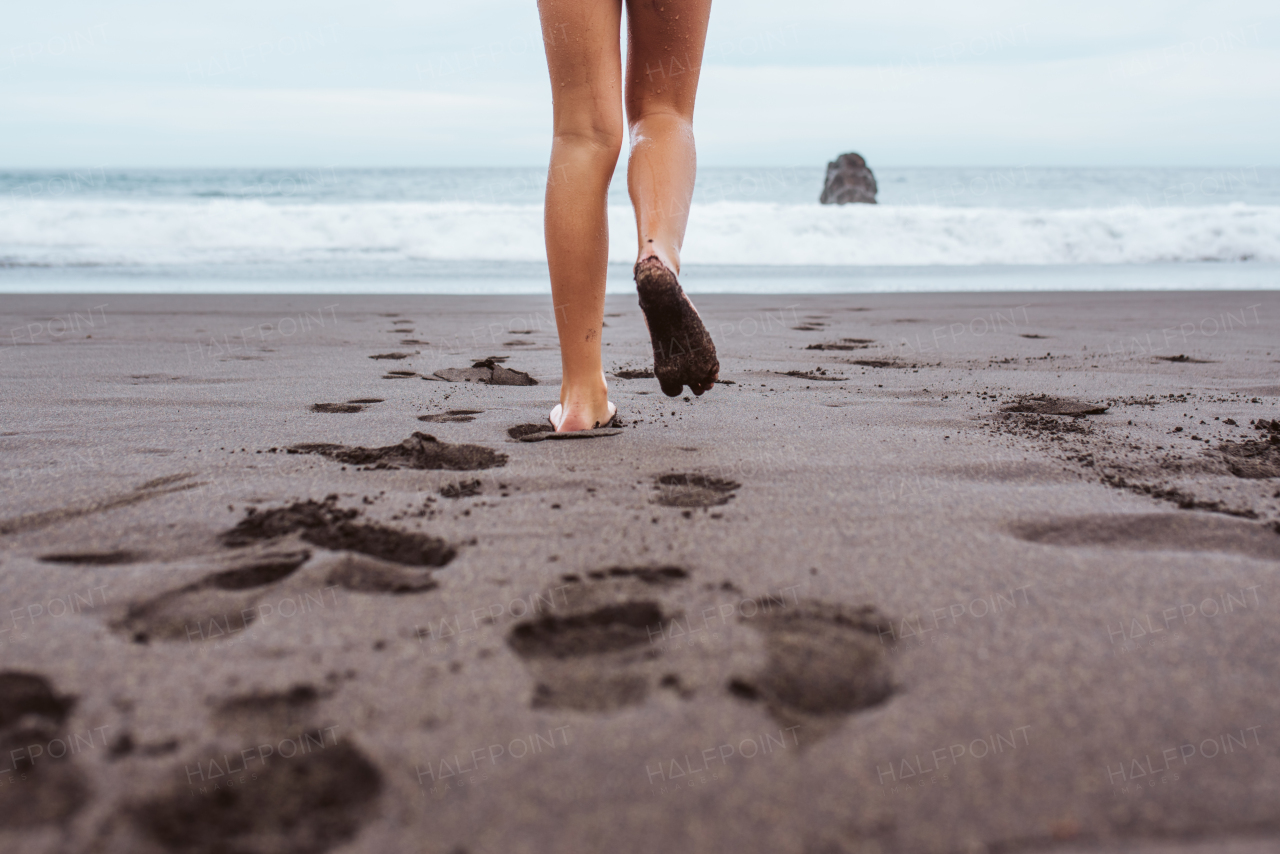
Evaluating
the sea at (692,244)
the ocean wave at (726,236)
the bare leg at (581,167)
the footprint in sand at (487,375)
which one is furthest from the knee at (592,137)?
the ocean wave at (726,236)

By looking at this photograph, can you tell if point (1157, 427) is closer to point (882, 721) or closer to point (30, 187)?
point (882, 721)

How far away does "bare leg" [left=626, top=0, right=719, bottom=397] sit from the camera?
1520mm

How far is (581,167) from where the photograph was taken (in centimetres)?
167

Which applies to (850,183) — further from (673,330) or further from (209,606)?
(209,606)

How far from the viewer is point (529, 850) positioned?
59 cm

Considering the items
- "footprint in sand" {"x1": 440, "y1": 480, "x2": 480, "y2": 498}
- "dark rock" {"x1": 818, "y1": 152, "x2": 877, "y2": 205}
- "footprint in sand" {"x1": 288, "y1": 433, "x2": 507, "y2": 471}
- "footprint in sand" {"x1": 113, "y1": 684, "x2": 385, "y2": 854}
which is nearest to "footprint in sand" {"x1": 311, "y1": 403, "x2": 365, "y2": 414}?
"footprint in sand" {"x1": 288, "y1": 433, "x2": 507, "y2": 471}

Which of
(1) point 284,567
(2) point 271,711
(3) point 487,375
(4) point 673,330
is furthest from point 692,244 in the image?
(2) point 271,711

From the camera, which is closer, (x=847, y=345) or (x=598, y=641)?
(x=598, y=641)

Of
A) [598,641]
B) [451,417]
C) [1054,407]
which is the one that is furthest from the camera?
[1054,407]

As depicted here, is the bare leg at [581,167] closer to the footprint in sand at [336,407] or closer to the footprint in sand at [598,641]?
the footprint in sand at [336,407]

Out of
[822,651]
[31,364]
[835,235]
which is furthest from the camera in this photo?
[835,235]

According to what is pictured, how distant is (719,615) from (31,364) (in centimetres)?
265

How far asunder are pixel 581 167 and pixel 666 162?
0.17 metres

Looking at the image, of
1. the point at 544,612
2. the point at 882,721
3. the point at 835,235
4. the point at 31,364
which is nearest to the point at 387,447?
the point at 544,612
